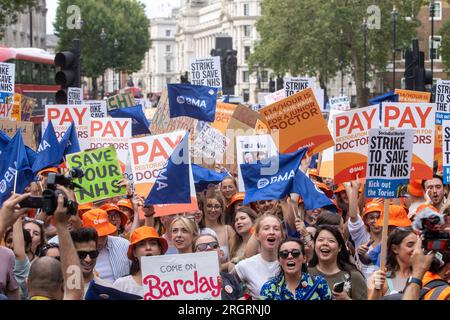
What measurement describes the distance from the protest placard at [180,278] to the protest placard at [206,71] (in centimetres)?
1138

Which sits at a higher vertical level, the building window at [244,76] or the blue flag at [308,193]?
the building window at [244,76]

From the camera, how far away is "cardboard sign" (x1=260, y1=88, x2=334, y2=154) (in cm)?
1306

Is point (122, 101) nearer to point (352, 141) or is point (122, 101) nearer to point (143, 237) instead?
point (352, 141)

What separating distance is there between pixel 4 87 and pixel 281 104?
5405 millimetres

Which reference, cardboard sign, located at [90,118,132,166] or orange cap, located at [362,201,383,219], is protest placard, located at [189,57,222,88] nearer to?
cardboard sign, located at [90,118,132,166]

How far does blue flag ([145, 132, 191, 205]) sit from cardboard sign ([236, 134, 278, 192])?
9.22ft

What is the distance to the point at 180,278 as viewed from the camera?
708 centimetres

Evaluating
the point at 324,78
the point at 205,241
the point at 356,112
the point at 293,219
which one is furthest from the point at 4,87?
the point at 324,78

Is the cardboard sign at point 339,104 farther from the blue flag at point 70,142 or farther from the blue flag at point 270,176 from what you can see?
the blue flag at point 270,176

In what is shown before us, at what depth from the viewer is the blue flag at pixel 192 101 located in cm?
1537

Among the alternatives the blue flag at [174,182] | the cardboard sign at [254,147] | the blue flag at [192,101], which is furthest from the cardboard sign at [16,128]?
the blue flag at [174,182]

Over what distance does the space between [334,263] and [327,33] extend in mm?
62633

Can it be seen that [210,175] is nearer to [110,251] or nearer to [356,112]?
[356,112]

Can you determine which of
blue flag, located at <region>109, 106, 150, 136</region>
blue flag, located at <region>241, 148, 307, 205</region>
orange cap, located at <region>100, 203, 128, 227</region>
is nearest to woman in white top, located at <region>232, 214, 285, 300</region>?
blue flag, located at <region>241, 148, 307, 205</region>
